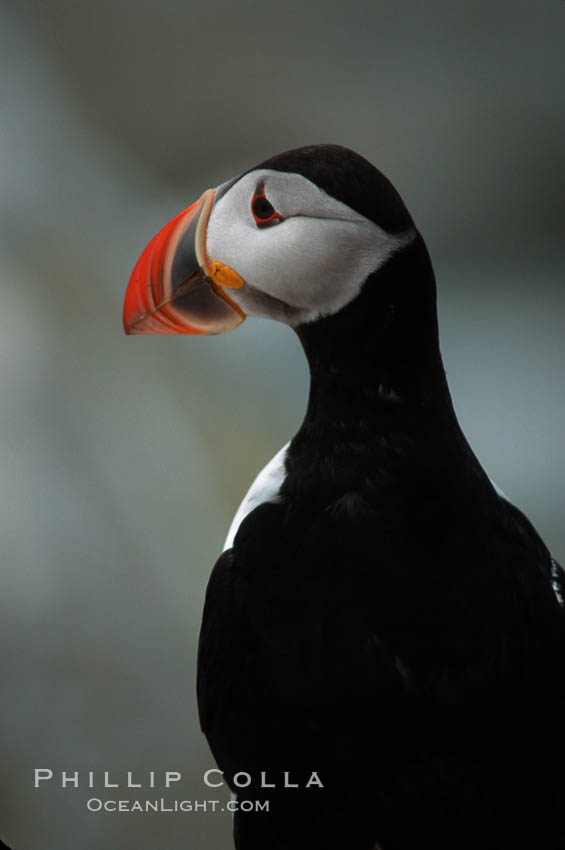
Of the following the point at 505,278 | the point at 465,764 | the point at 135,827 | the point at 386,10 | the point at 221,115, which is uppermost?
the point at 386,10

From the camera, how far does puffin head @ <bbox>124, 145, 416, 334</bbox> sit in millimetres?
576

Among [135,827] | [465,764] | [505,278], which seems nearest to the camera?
[465,764]

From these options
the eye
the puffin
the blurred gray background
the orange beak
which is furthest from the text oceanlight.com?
the eye

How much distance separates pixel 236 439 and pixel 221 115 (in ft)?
1.72

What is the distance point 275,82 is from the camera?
1.31 meters

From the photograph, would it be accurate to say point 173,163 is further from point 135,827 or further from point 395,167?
point 135,827

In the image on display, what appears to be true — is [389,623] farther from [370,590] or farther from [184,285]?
[184,285]

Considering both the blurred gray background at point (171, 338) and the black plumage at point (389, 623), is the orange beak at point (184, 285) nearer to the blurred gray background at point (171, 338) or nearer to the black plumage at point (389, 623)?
the black plumage at point (389, 623)

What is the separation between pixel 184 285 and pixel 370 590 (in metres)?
0.28

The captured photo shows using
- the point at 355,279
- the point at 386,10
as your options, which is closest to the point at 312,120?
the point at 386,10

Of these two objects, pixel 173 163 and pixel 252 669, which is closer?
pixel 252 669

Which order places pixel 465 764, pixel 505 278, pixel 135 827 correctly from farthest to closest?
1. pixel 505 278
2. pixel 135 827
3. pixel 465 764

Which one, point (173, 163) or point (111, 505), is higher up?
point (173, 163)

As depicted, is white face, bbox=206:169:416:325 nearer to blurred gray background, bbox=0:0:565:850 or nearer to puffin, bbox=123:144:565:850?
puffin, bbox=123:144:565:850
